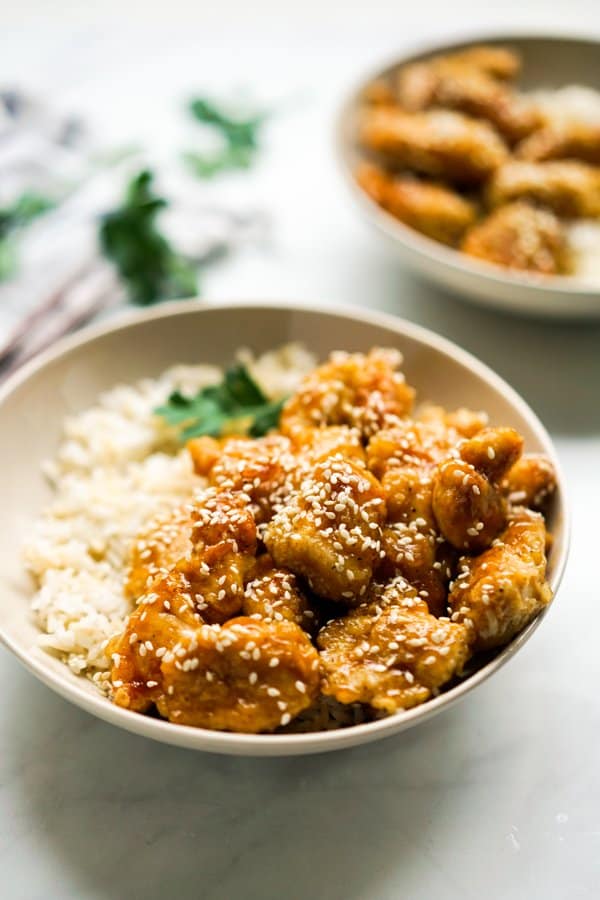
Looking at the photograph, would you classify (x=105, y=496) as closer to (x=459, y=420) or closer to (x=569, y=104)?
(x=459, y=420)

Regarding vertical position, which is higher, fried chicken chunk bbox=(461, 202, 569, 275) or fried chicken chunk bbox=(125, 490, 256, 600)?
fried chicken chunk bbox=(461, 202, 569, 275)

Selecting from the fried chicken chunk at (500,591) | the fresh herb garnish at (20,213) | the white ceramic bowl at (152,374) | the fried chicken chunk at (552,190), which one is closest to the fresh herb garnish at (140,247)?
the fresh herb garnish at (20,213)

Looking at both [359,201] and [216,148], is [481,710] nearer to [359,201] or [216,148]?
[359,201]

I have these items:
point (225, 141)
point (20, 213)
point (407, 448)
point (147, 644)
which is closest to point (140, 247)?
point (20, 213)

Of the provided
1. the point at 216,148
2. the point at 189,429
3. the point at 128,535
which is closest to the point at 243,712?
the point at 128,535

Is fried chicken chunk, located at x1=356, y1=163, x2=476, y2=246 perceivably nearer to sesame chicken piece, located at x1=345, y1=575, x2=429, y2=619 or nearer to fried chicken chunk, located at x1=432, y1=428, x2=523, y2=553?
fried chicken chunk, located at x1=432, y1=428, x2=523, y2=553

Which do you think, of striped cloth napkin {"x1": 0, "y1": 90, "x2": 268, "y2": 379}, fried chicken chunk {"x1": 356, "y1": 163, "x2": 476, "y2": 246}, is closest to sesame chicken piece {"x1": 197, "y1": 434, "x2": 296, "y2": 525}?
striped cloth napkin {"x1": 0, "y1": 90, "x2": 268, "y2": 379}
